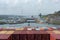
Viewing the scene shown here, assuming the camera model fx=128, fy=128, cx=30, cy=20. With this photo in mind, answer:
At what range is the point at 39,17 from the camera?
7805mm

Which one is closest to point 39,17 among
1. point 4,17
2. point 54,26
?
point 54,26

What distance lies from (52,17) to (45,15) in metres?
0.46

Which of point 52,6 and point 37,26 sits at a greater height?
point 52,6

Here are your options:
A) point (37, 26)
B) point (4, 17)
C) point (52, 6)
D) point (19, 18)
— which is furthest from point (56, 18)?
point (4, 17)

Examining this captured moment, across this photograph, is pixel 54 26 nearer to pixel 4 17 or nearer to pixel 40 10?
pixel 40 10

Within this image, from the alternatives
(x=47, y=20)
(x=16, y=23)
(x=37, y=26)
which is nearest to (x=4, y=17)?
(x=16, y=23)

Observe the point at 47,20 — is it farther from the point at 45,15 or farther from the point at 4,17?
the point at 4,17

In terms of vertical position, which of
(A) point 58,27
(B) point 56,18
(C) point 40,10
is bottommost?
(A) point 58,27

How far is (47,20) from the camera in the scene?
7.99m

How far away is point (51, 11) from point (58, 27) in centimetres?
107

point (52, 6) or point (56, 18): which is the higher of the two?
point (52, 6)

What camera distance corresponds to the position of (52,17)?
26.1 feet

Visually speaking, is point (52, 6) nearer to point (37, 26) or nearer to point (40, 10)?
point (40, 10)

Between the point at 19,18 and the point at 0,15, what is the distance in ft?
3.82
